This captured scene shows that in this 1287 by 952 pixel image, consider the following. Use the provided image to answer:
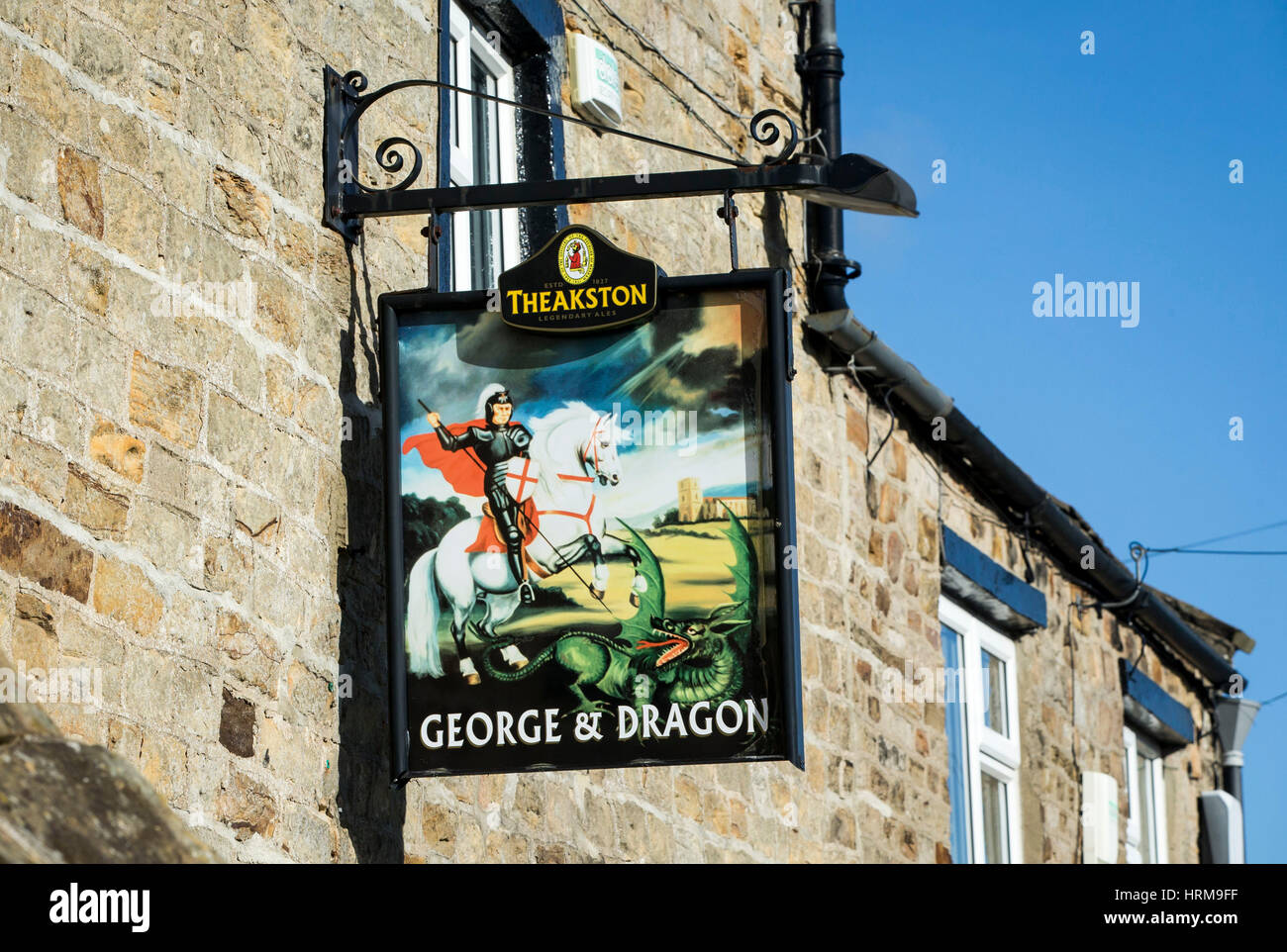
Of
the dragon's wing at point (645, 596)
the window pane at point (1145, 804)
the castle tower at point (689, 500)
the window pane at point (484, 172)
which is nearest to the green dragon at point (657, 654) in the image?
the dragon's wing at point (645, 596)

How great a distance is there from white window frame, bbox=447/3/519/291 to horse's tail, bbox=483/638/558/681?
1.61 meters

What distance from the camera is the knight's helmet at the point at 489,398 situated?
16.7ft

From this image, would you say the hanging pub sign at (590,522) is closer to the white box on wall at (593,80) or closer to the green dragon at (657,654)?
the green dragon at (657,654)

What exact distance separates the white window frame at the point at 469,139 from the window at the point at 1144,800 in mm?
6511

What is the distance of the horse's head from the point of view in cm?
506

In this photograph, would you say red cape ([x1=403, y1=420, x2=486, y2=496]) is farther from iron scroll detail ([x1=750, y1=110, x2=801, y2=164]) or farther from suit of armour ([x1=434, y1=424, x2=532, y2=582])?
iron scroll detail ([x1=750, y1=110, x2=801, y2=164])

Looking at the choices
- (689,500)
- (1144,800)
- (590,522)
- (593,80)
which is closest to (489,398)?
(590,522)

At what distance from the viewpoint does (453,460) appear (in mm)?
5066
